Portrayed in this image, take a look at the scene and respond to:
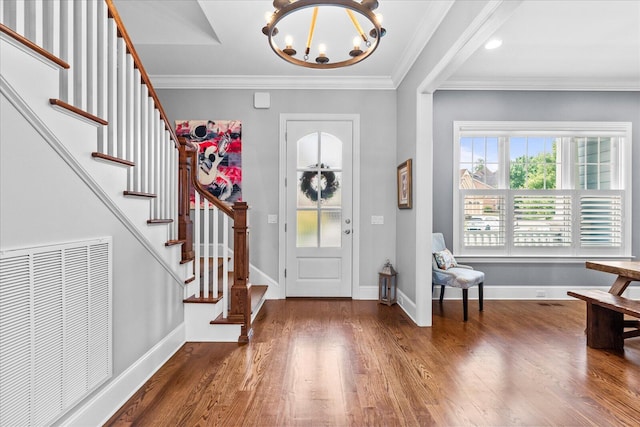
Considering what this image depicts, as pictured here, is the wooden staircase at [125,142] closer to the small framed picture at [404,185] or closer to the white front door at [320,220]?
the white front door at [320,220]

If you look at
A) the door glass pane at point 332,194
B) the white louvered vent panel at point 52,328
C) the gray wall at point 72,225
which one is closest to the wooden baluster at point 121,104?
the gray wall at point 72,225

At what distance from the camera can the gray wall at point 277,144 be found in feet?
14.3

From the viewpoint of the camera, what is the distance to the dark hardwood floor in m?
1.86

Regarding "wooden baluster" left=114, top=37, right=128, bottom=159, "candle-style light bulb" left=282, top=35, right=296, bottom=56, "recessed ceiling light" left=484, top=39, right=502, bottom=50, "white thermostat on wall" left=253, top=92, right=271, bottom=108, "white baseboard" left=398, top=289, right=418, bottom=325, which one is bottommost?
"white baseboard" left=398, top=289, right=418, bottom=325

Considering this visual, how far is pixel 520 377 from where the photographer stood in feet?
7.61

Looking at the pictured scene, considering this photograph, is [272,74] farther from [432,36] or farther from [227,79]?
[432,36]

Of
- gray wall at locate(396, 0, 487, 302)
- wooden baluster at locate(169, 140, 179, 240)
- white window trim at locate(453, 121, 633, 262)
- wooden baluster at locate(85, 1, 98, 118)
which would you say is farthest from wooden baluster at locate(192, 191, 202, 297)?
white window trim at locate(453, 121, 633, 262)

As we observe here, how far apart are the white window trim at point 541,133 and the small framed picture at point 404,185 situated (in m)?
0.79

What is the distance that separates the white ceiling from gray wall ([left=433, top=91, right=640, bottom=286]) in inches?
5.4

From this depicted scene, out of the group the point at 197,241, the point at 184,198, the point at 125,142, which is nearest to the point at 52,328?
the point at 125,142

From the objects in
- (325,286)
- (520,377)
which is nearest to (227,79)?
(325,286)

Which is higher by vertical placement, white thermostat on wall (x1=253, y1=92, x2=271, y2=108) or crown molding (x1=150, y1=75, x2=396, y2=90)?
crown molding (x1=150, y1=75, x2=396, y2=90)

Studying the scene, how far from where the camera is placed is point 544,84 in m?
4.32

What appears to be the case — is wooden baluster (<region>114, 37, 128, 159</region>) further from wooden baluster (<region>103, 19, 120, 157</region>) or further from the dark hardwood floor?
the dark hardwood floor
